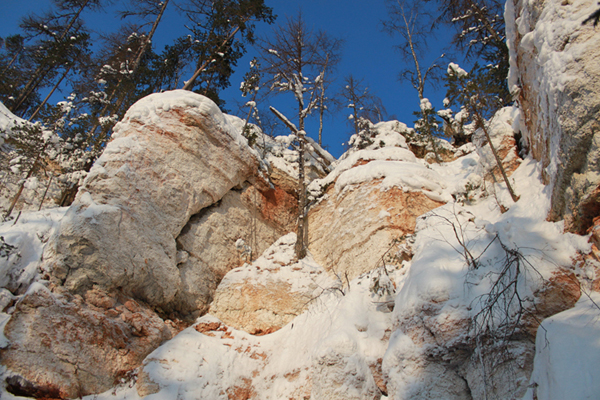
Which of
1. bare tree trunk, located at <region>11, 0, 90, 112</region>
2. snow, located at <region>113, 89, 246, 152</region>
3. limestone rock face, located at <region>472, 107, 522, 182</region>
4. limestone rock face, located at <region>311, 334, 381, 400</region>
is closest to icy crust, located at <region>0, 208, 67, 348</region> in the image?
snow, located at <region>113, 89, 246, 152</region>

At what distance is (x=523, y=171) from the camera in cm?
652

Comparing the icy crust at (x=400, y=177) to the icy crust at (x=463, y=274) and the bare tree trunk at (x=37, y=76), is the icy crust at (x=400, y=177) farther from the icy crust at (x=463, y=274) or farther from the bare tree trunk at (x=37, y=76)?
the bare tree trunk at (x=37, y=76)

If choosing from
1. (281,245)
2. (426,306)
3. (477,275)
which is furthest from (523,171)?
(281,245)

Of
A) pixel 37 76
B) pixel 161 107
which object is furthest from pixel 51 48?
pixel 161 107

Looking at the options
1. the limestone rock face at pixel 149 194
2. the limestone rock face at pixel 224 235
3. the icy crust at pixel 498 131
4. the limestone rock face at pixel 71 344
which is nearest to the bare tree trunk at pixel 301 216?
the limestone rock face at pixel 224 235

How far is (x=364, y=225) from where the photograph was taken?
8758 millimetres

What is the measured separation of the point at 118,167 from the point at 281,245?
518 centimetres

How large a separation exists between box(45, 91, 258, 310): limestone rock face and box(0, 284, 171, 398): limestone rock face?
1.40 feet

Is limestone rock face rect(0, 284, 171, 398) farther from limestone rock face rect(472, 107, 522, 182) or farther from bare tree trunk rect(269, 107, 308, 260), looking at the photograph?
limestone rock face rect(472, 107, 522, 182)

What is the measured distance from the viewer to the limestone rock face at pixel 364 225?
805cm

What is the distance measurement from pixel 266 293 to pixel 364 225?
10.4 ft

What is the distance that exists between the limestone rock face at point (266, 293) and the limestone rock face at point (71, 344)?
2.11 m

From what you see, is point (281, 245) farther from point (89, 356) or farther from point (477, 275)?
point (477, 275)

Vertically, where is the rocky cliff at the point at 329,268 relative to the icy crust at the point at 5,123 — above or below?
below
